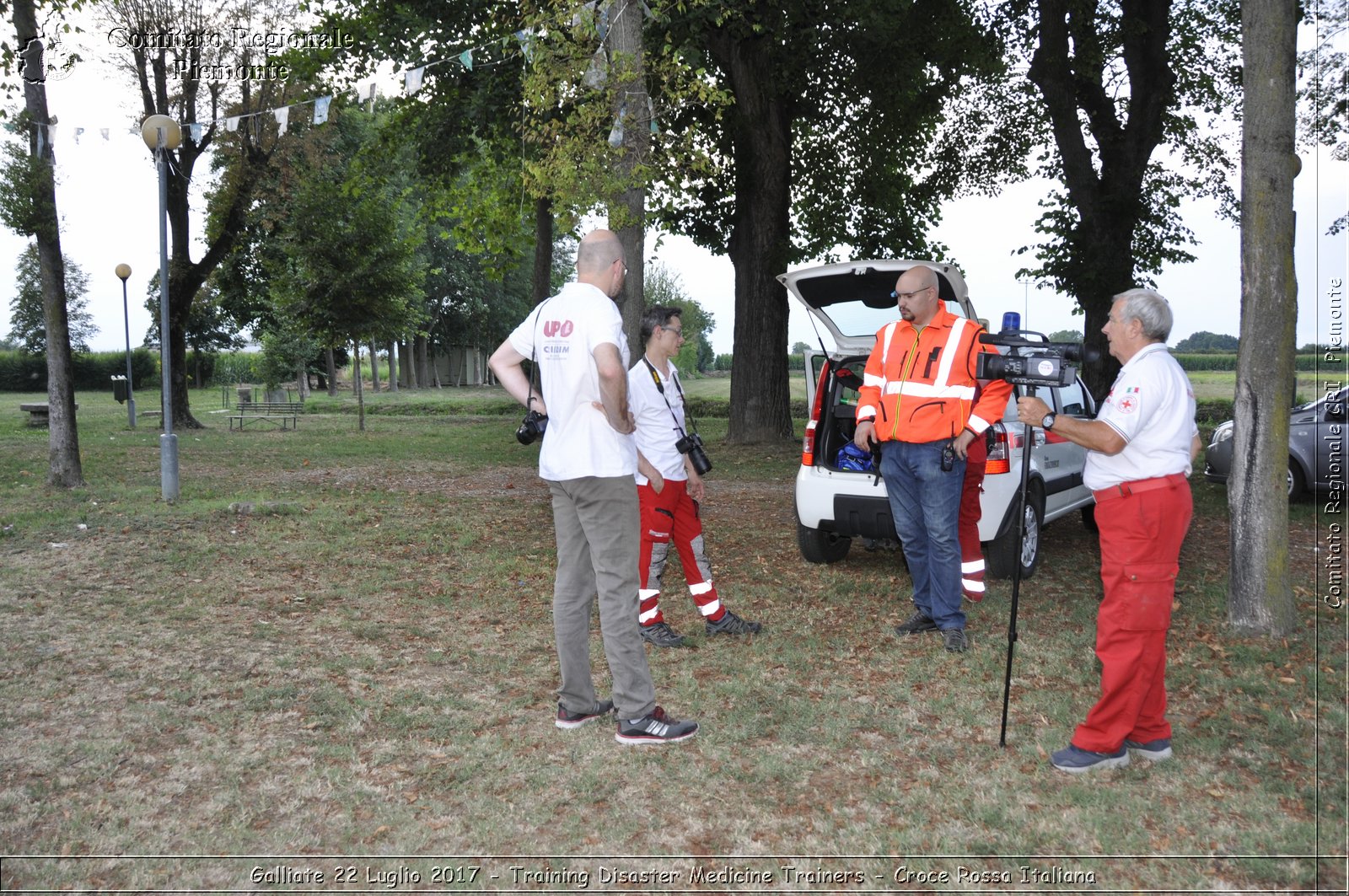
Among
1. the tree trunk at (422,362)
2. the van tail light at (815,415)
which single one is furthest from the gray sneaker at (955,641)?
the tree trunk at (422,362)

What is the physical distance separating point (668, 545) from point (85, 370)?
56243 mm

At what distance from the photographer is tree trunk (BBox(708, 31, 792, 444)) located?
16797 mm

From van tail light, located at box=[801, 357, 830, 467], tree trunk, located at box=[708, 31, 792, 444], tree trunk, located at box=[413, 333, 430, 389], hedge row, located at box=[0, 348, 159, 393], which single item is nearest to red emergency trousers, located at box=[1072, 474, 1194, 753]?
van tail light, located at box=[801, 357, 830, 467]

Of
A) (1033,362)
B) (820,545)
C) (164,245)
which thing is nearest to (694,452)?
(1033,362)

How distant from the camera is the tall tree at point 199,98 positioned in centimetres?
2102

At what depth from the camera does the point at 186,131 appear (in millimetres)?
22250

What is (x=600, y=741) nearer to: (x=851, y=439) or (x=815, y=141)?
(x=851, y=439)

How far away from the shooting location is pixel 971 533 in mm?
6582

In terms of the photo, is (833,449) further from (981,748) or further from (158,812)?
(158,812)

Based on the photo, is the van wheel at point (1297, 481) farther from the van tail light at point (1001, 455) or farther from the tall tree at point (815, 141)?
the tall tree at point (815, 141)

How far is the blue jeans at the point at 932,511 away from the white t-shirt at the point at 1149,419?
170cm

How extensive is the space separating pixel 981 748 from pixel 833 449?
3490 millimetres

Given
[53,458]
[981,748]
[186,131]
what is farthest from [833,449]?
[186,131]

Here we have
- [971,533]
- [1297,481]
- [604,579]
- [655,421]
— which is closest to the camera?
[604,579]
